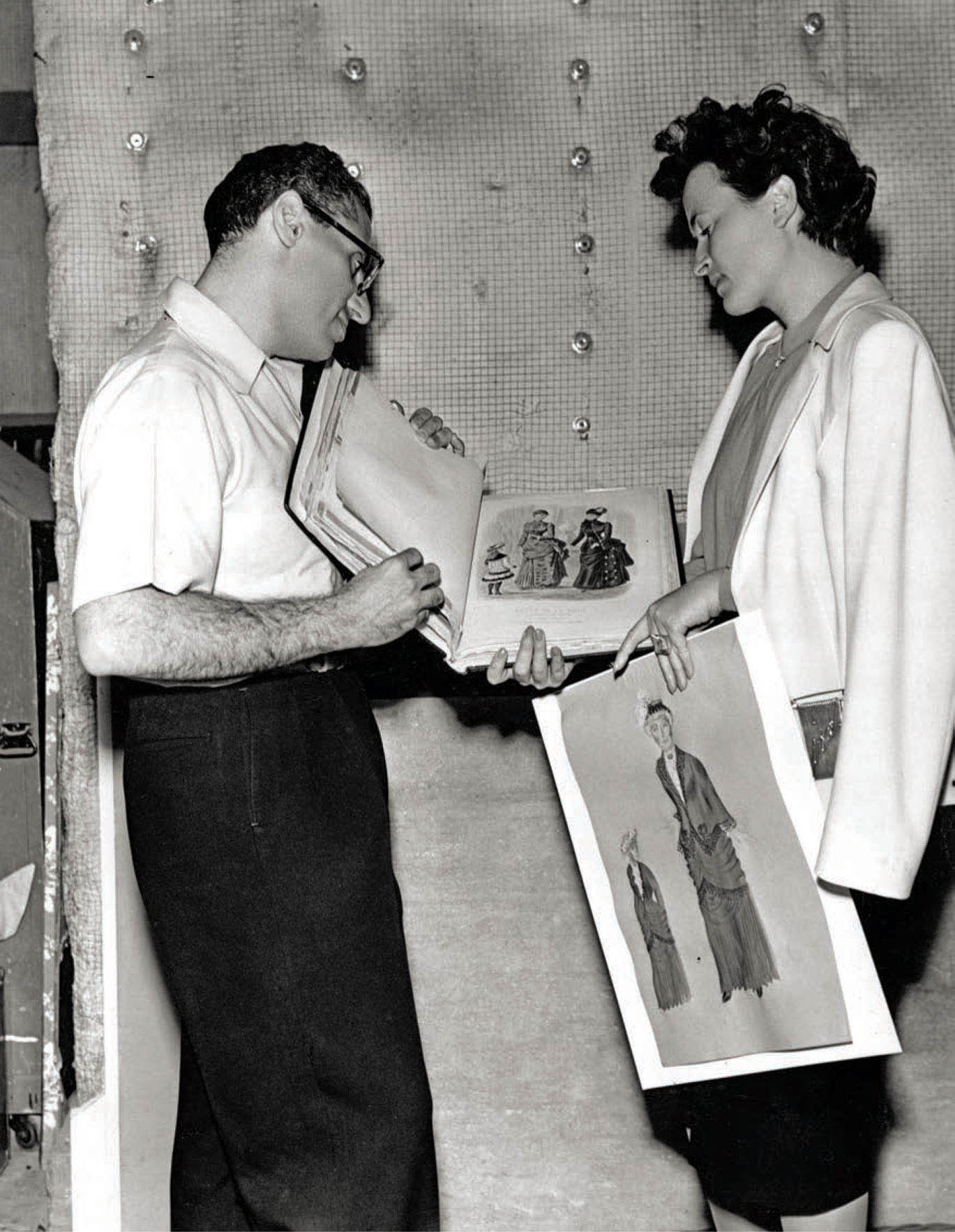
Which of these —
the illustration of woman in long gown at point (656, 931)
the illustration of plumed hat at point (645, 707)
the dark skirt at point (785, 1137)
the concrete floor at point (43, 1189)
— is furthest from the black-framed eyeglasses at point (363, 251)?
the concrete floor at point (43, 1189)

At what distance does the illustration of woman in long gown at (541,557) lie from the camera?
215 cm

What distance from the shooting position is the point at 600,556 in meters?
2.18

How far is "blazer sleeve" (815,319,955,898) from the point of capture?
1.78 metres

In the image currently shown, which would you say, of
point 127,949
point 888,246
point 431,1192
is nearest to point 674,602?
point 431,1192

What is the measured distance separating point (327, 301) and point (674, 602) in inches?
26.6

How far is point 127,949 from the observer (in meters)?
2.71

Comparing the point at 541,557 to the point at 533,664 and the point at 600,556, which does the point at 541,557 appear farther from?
the point at 533,664

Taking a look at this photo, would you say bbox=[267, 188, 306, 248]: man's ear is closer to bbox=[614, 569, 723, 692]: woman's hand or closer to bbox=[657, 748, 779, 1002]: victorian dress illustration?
bbox=[614, 569, 723, 692]: woman's hand

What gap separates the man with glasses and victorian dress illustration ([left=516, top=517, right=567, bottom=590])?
17 cm

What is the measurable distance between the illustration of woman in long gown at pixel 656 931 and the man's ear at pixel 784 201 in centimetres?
90

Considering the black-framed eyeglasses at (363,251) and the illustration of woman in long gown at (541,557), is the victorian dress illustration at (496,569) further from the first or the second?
the black-framed eyeglasses at (363,251)

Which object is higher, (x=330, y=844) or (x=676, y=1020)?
(x=330, y=844)

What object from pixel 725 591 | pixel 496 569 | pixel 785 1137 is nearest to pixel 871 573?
pixel 725 591

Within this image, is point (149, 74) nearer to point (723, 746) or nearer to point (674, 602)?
point (674, 602)
